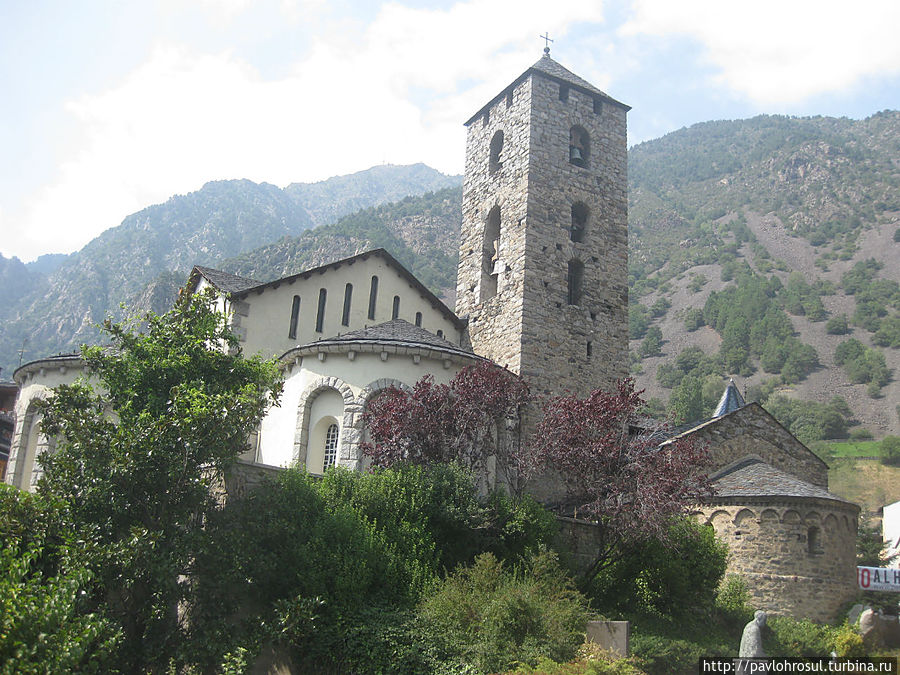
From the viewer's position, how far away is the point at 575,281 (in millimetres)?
26219

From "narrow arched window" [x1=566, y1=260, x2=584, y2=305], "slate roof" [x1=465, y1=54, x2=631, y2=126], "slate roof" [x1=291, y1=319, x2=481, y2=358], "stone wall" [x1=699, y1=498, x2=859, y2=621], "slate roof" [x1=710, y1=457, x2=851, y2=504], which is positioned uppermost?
"slate roof" [x1=465, y1=54, x2=631, y2=126]

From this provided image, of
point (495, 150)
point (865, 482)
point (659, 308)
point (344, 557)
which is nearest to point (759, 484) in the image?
point (344, 557)

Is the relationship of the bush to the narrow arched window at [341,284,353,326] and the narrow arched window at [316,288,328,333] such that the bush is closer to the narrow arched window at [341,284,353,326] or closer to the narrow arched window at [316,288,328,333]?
the narrow arched window at [341,284,353,326]

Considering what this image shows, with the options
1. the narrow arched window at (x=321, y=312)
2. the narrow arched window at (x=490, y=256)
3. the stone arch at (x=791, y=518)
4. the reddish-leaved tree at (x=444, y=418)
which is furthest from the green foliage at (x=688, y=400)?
the reddish-leaved tree at (x=444, y=418)

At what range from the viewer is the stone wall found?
1958cm

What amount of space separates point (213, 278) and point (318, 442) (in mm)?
8170

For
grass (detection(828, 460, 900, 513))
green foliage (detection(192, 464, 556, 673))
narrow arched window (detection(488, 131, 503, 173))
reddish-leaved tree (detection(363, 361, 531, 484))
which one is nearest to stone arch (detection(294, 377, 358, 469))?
reddish-leaved tree (detection(363, 361, 531, 484))

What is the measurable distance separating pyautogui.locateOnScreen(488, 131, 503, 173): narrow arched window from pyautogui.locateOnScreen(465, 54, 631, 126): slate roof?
151 cm

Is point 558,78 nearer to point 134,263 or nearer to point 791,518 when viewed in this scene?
point 791,518

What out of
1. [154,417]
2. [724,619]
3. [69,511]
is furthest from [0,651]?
[724,619]

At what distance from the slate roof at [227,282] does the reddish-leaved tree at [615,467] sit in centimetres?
1090

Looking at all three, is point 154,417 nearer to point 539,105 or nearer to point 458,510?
point 458,510

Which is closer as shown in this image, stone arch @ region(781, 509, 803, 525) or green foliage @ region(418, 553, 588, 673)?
green foliage @ region(418, 553, 588, 673)

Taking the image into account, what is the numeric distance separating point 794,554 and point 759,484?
2.05 meters
